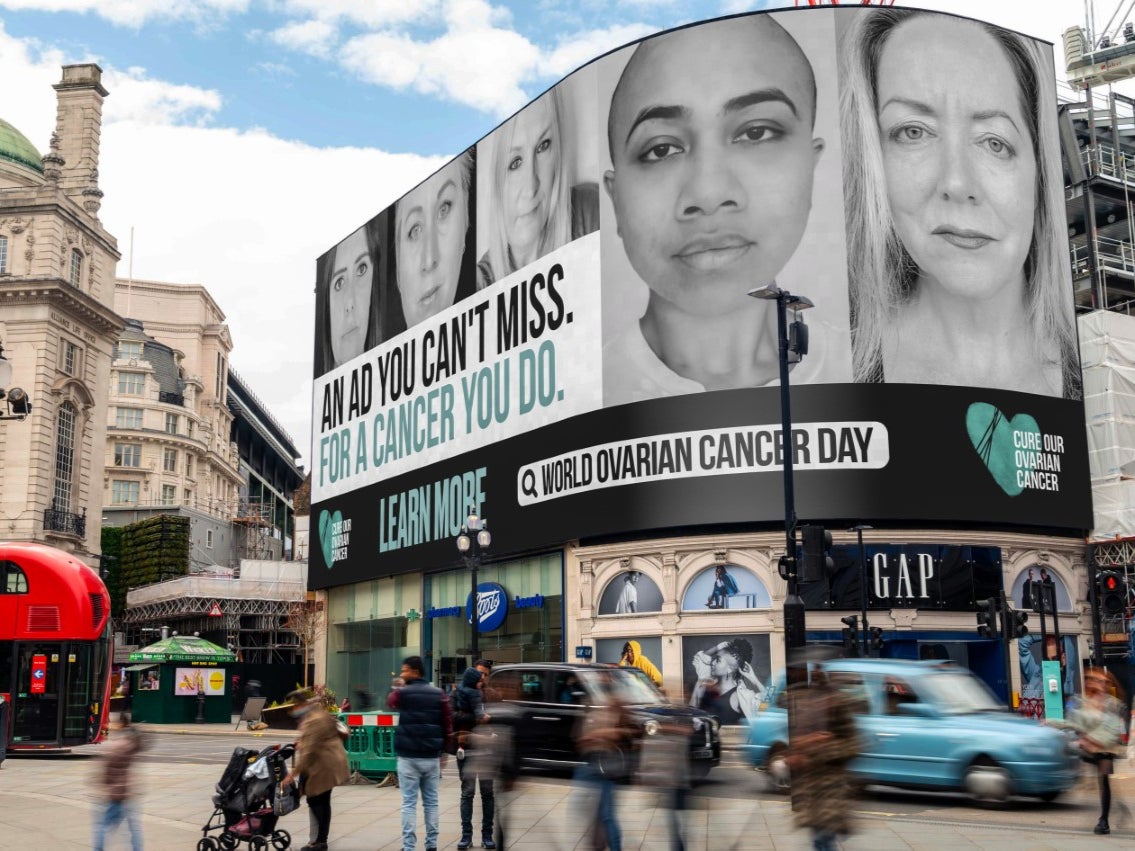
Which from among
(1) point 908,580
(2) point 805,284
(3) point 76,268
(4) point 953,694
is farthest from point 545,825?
(3) point 76,268

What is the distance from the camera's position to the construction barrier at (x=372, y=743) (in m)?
20.8

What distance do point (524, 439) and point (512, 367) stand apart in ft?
10.2

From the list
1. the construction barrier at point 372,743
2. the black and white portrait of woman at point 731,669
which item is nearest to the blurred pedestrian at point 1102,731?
the construction barrier at point 372,743

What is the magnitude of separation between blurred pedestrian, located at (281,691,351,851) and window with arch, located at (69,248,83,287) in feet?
183

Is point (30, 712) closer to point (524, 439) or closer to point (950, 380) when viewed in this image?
point (524, 439)

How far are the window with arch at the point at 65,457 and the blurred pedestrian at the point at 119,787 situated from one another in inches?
2119

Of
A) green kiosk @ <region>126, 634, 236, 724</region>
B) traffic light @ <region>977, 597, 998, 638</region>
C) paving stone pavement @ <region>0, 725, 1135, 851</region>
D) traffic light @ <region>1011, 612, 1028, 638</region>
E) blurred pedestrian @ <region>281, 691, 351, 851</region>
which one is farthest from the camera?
green kiosk @ <region>126, 634, 236, 724</region>

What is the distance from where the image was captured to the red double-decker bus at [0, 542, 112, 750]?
90.9 ft

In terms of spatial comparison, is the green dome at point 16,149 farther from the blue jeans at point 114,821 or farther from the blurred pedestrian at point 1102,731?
the blurred pedestrian at point 1102,731

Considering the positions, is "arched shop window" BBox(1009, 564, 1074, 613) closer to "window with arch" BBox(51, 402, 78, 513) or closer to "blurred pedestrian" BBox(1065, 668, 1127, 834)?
"blurred pedestrian" BBox(1065, 668, 1127, 834)

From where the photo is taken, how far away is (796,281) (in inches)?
1657

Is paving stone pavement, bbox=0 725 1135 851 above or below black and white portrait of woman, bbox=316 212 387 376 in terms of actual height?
below

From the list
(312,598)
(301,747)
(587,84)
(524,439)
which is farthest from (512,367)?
(301,747)

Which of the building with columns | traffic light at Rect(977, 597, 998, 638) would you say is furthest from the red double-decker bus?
the building with columns
